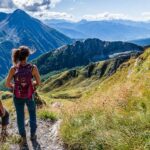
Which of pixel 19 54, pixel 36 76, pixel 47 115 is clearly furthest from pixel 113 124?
pixel 47 115

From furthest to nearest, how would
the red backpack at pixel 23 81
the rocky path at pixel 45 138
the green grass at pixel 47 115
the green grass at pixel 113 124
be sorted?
the green grass at pixel 47 115 → the rocky path at pixel 45 138 → the red backpack at pixel 23 81 → the green grass at pixel 113 124

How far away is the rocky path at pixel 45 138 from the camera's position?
12938 millimetres

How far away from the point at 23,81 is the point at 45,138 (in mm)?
2980

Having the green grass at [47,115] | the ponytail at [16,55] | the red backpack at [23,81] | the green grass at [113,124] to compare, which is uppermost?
the ponytail at [16,55]

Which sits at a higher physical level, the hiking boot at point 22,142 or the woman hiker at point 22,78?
the woman hiker at point 22,78

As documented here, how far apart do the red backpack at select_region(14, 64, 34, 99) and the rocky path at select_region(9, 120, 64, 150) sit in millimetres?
1803

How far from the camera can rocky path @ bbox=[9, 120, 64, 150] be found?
12.9 metres

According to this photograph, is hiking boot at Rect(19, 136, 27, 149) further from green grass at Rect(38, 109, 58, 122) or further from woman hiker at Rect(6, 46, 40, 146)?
green grass at Rect(38, 109, 58, 122)

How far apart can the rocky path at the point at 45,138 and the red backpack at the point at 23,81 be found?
180 centimetres

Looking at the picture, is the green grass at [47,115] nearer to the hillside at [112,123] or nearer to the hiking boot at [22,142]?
the hillside at [112,123]

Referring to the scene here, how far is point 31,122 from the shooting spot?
13930mm

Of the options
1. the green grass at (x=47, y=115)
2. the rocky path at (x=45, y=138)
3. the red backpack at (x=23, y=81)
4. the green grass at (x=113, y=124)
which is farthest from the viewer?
the green grass at (x=47, y=115)

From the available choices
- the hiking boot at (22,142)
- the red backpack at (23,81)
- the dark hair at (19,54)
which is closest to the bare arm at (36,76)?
the red backpack at (23,81)

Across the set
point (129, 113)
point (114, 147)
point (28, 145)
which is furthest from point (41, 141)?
point (114, 147)
